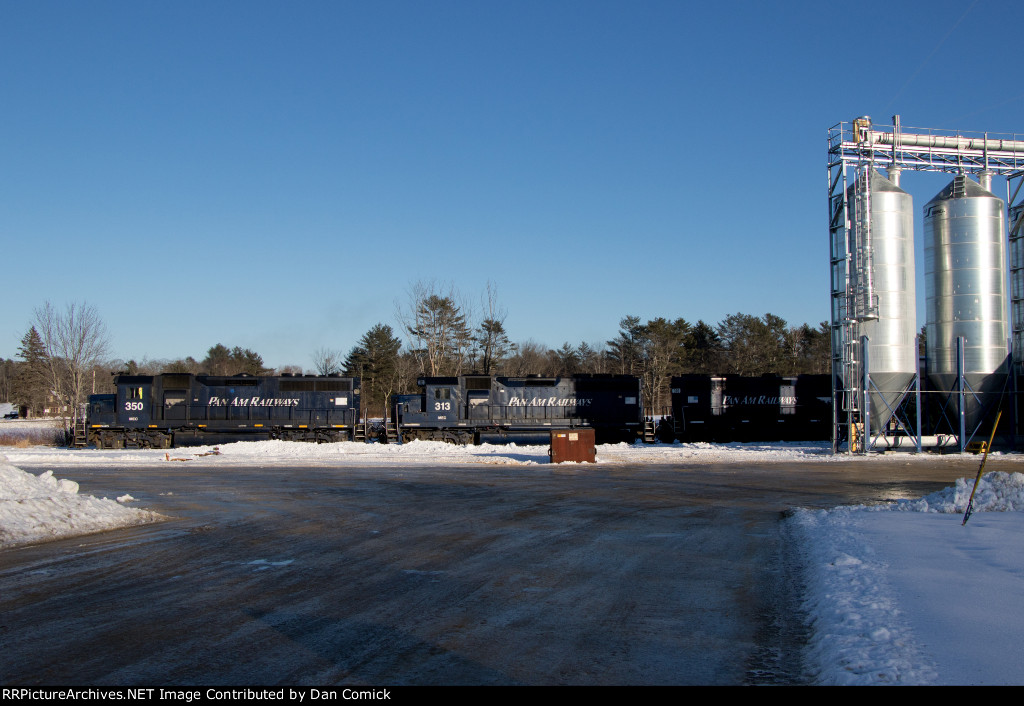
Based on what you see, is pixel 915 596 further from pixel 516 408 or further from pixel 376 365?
pixel 376 365

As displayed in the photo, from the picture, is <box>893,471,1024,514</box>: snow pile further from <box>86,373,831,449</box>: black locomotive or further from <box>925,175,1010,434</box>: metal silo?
<box>86,373,831,449</box>: black locomotive

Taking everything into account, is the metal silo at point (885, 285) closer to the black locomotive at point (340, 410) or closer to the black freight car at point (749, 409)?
the black freight car at point (749, 409)

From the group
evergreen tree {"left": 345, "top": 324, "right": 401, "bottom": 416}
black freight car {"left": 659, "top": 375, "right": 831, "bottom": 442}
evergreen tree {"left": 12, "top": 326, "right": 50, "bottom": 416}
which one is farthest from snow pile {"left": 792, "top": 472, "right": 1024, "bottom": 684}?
evergreen tree {"left": 12, "top": 326, "right": 50, "bottom": 416}

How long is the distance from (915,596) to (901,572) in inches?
→ 47.6

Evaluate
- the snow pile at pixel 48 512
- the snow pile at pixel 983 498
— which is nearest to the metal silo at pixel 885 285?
the snow pile at pixel 983 498

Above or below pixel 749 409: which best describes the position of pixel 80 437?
below

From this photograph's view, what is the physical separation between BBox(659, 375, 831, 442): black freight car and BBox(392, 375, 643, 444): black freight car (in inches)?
112

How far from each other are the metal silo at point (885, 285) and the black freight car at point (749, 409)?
30.4 ft

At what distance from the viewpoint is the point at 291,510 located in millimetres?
15422

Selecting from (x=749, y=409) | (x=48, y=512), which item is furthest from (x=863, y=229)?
(x=48, y=512)

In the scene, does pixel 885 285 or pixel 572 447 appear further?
pixel 885 285

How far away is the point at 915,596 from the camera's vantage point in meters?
7.44

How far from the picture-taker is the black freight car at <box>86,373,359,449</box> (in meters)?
38.2

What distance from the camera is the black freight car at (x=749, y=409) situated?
137 ft
